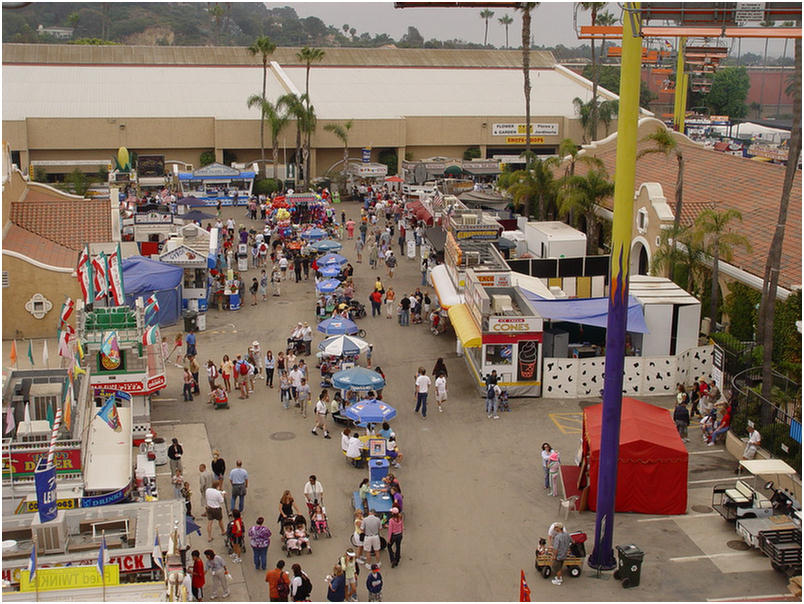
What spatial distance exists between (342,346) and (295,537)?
9481 millimetres

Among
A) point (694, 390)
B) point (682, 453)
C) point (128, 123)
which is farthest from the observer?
point (128, 123)

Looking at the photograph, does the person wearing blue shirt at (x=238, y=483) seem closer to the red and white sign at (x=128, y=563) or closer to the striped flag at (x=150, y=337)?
the red and white sign at (x=128, y=563)

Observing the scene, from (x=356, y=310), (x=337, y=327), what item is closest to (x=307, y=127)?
(x=356, y=310)

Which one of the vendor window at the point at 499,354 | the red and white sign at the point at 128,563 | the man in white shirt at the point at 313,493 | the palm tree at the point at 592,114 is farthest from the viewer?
the palm tree at the point at 592,114

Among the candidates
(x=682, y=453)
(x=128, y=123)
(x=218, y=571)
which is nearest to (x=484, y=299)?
(x=682, y=453)

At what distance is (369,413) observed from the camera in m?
23.0

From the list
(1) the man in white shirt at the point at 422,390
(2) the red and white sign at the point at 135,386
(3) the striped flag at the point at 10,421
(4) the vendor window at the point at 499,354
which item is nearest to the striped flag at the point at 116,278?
(2) the red and white sign at the point at 135,386

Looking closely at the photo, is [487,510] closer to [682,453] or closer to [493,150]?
[682,453]

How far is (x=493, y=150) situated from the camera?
233 ft

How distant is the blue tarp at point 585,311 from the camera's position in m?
27.9

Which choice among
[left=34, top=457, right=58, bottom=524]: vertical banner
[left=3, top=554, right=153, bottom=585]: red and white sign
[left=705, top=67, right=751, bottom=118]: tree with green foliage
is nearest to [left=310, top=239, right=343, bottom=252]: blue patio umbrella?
[left=34, top=457, right=58, bottom=524]: vertical banner

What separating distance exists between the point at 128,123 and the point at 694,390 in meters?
47.0

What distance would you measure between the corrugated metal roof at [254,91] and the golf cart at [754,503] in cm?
5138

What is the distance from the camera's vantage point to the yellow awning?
27.0m
